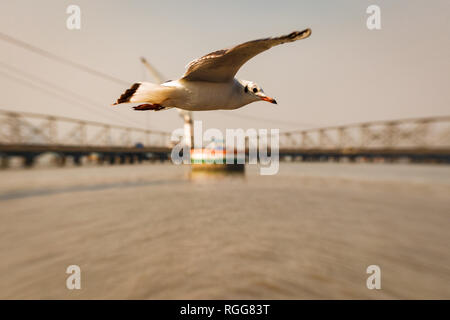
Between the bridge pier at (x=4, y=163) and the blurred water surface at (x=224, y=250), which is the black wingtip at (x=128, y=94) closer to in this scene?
the blurred water surface at (x=224, y=250)

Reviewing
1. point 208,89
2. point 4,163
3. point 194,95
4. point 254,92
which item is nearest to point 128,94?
point 194,95

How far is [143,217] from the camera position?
26.6 m

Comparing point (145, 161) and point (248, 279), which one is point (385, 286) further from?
point (145, 161)

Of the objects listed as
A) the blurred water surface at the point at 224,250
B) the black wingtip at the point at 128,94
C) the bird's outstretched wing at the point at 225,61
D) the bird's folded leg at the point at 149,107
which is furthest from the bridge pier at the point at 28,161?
the bird's outstretched wing at the point at 225,61

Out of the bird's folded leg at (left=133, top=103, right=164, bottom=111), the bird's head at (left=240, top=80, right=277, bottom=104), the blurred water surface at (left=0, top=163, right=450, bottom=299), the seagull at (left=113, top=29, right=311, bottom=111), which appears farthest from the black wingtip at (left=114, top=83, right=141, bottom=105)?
the blurred water surface at (left=0, top=163, right=450, bottom=299)

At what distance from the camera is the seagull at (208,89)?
2.06 meters

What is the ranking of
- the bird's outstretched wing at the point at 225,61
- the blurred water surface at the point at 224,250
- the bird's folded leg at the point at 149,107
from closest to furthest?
the bird's outstretched wing at the point at 225,61 → the bird's folded leg at the point at 149,107 → the blurred water surface at the point at 224,250

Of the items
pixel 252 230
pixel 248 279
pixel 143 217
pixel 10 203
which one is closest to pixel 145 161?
pixel 10 203

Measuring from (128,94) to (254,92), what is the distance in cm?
110

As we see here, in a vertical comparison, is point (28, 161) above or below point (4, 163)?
above

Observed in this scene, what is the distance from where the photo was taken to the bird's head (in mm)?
2064

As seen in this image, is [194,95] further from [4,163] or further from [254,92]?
[4,163]

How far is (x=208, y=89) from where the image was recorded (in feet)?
7.54
